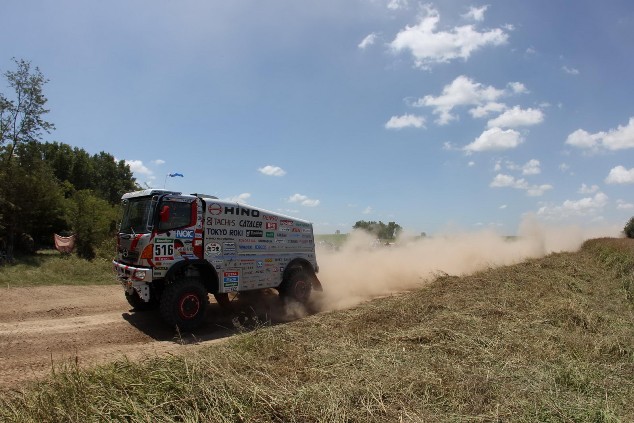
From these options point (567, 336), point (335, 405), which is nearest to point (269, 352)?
point (335, 405)

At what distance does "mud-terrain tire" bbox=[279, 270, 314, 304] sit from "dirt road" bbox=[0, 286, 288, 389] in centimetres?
57

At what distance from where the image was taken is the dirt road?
6.67m

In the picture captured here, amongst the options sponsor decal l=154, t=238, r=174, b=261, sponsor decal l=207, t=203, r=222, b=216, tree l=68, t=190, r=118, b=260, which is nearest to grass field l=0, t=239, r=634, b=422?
sponsor decal l=154, t=238, r=174, b=261

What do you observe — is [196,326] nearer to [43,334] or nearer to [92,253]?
[43,334]

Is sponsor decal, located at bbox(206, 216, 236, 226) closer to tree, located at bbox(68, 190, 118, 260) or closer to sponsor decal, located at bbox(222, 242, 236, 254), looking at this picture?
sponsor decal, located at bbox(222, 242, 236, 254)

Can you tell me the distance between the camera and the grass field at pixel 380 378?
373cm

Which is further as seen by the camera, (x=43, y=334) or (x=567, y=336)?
(x=43, y=334)

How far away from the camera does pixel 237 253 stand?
959 centimetres

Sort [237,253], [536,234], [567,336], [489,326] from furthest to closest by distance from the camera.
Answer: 1. [536,234]
2. [237,253]
3. [489,326]
4. [567,336]

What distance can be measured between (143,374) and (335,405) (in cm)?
218

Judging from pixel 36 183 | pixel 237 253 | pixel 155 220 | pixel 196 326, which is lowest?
pixel 196 326

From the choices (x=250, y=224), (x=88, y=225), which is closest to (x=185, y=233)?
(x=250, y=224)

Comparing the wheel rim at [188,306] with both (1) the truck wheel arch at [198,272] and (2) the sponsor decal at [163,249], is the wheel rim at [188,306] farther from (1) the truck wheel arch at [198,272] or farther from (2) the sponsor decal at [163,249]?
(2) the sponsor decal at [163,249]

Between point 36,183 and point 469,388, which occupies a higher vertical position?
point 36,183
